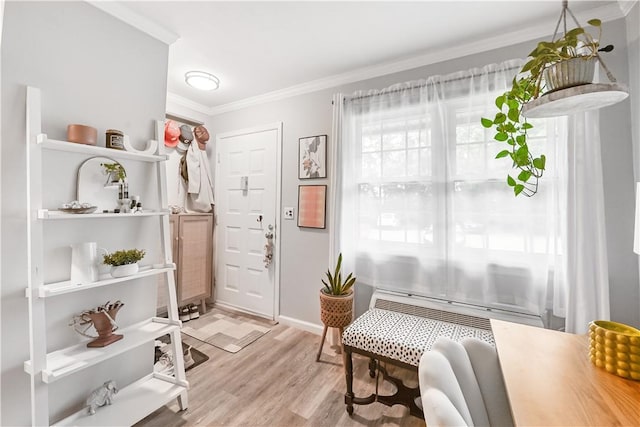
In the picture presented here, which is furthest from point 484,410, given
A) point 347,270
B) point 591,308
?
point 347,270

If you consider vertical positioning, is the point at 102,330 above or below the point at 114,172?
below

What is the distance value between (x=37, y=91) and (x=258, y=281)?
7.76 ft

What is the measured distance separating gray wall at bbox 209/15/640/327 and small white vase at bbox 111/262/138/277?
1529 mm

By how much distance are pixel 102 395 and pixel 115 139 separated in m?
1.48

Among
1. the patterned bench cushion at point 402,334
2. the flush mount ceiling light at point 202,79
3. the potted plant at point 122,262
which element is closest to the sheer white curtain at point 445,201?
the patterned bench cushion at point 402,334

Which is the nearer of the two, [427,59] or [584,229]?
[584,229]

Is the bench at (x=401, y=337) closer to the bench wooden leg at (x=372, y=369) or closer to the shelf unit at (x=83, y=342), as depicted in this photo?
the bench wooden leg at (x=372, y=369)

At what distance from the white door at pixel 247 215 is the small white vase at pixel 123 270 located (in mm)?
1531

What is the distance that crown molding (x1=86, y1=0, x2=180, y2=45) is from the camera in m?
1.67

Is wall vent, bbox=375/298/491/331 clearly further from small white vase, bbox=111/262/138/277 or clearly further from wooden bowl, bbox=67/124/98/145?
wooden bowl, bbox=67/124/98/145

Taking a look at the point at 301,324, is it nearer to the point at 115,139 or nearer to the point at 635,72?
the point at 115,139

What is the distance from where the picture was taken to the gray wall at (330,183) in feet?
5.42

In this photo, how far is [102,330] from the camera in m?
1.53

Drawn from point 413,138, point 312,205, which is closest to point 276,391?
point 312,205
